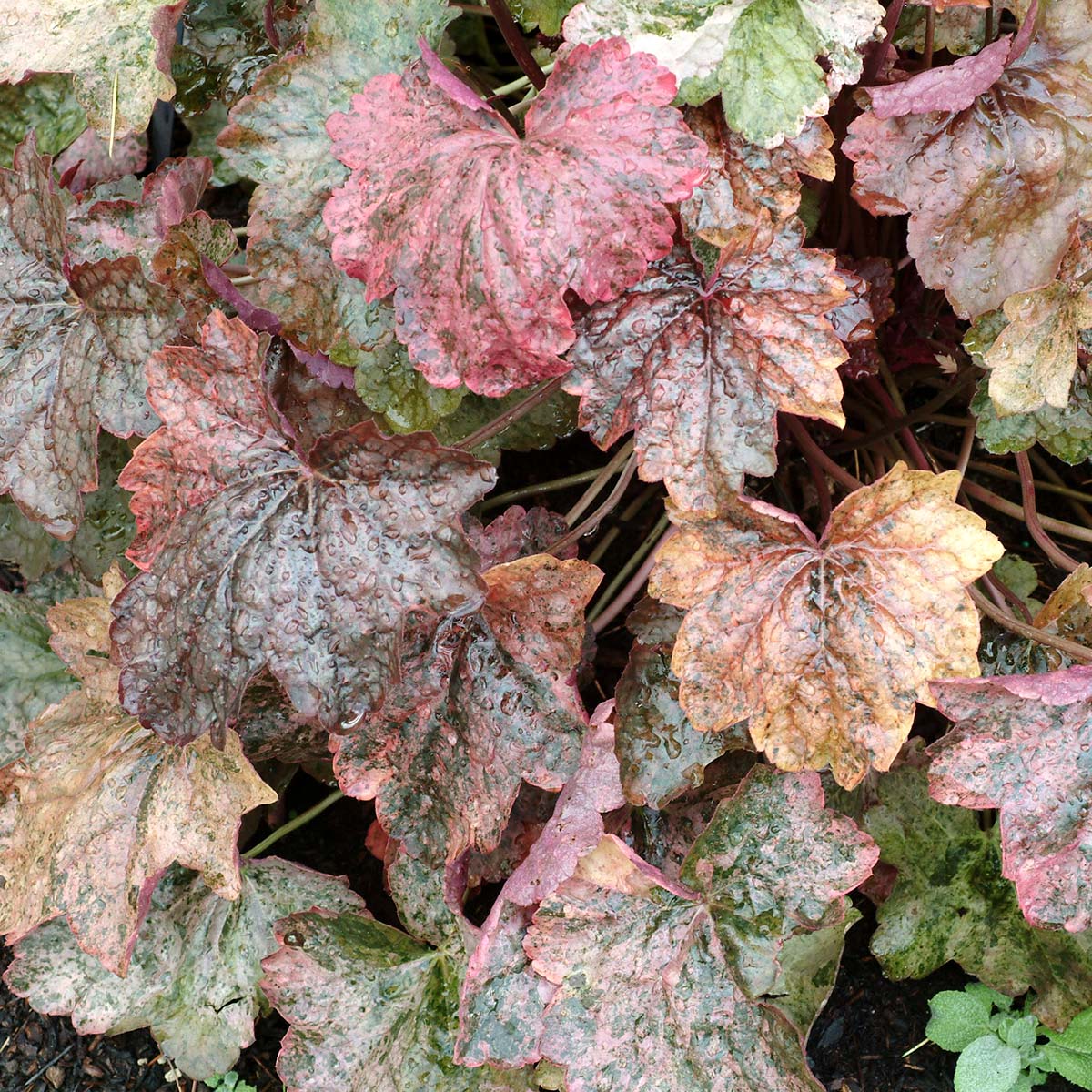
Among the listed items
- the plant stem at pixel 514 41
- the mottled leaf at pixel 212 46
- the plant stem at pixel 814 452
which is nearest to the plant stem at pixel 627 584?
the plant stem at pixel 814 452

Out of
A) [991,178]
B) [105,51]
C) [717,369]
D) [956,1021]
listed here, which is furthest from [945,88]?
[956,1021]

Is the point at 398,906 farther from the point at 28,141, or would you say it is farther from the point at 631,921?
the point at 28,141

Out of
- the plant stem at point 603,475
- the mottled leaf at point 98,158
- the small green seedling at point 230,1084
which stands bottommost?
the small green seedling at point 230,1084

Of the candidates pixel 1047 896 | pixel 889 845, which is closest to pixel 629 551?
pixel 889 845

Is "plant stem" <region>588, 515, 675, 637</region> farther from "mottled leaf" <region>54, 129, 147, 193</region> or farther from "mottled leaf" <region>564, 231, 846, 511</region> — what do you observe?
"mottled leaf" <region>54, 129, 147, 193</region>

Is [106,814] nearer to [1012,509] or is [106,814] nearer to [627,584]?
[627,584]

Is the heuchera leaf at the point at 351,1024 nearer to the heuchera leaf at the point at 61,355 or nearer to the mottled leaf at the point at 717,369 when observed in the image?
the heuchera leaf at the point at 61,355
